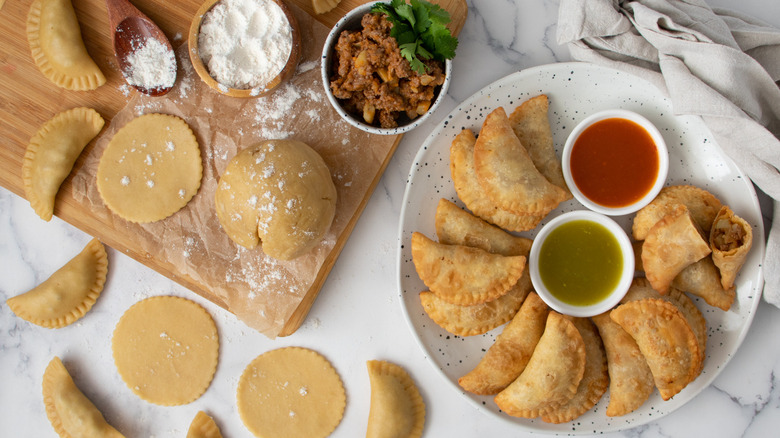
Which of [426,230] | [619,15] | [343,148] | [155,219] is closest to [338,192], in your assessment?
[343,148]

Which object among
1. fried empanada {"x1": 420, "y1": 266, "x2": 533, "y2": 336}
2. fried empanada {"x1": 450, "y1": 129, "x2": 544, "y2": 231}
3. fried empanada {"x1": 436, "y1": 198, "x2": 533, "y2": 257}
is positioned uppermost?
fried empanada {"x1": 450, "y1": 129, "x2": 544, "y2": 231}

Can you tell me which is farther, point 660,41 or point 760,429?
point 760,429

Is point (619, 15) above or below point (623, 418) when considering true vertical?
above

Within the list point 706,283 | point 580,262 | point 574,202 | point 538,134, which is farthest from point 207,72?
point 706,283

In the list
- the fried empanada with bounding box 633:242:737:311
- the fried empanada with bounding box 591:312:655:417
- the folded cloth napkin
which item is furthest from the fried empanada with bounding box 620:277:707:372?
the folded cloth napkin

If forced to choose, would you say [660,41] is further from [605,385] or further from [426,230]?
[605,385]

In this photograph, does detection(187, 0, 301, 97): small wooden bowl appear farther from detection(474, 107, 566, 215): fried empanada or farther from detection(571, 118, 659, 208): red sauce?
detection(571, 118, 659, 208): red sauce
